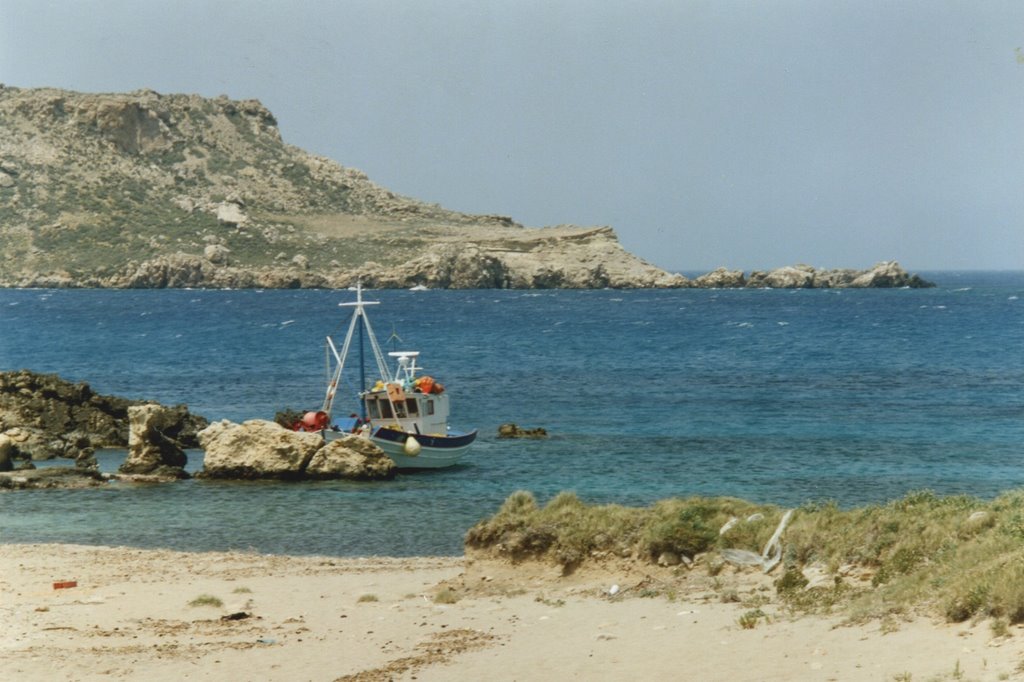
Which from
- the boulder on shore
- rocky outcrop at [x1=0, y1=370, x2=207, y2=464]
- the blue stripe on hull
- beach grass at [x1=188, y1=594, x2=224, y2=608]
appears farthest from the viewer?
rocky outcrop at [x1=0, y1=370, x2=207, y2=464]

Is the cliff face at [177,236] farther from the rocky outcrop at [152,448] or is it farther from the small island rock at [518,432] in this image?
the rocky outcrop at [152,448]

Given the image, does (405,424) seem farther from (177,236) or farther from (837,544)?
(177,236)

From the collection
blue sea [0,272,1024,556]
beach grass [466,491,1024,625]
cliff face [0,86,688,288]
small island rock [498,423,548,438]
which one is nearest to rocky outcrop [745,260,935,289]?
cliff face [0,86,688,288]

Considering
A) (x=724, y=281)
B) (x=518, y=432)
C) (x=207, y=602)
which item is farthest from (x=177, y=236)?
(x=207, y=602)

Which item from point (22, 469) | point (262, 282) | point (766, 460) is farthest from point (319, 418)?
point (262, 282)

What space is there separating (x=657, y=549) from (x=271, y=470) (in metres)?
16.6

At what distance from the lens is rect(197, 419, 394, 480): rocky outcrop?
1198 inches

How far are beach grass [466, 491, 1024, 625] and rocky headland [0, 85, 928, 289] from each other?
515ft

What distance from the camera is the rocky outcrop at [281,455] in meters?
30.4

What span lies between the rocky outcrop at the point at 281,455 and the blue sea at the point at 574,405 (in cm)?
53

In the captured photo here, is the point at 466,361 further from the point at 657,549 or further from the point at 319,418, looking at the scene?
the point at 657,549

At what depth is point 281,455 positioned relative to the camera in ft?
100

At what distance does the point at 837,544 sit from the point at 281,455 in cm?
1876

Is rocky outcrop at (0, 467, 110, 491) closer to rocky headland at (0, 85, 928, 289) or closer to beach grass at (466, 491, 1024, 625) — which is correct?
beach grass at (466, 491, 1024, 625)
